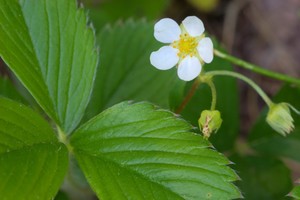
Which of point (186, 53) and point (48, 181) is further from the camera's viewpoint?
point (186, 53)

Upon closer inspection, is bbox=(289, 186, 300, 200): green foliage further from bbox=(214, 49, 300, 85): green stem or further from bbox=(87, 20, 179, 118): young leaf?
bbox=(87, 20, 179, 118): young leaf

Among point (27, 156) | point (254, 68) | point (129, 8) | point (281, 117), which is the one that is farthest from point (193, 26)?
point (129, 8)

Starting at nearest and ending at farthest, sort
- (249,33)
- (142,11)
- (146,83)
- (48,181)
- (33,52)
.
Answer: (48,181) → (33,52) → (146,83) → (142,11) → (249,33)

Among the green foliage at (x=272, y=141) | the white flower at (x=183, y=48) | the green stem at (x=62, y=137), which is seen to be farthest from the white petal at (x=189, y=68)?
the green foliage at (x=272, y=141)

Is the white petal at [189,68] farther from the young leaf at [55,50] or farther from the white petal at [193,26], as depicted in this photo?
the young leaf at [55,50]

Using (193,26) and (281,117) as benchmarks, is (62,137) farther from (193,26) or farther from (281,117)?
(281,117)

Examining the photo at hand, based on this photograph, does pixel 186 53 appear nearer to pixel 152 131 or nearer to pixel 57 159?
pixel 152 131

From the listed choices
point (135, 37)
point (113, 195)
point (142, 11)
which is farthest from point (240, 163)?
point (142, 11)
